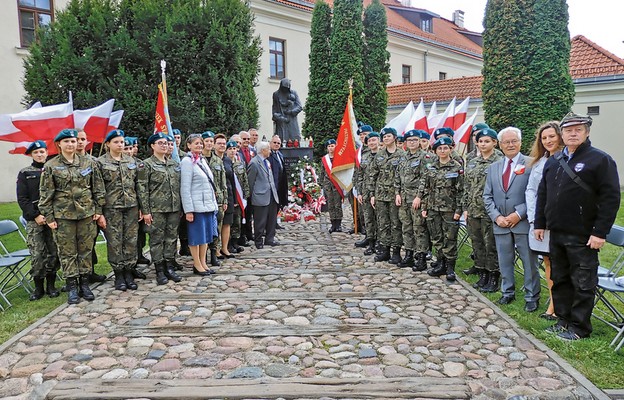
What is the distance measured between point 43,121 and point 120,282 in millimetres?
2648

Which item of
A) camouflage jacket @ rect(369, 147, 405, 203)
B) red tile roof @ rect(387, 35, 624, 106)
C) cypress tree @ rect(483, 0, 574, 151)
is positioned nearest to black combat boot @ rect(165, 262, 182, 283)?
camouflage jacket @ rect(369, 147, 405, 203)

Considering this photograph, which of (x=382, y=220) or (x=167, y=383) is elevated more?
(x=382, y=220)

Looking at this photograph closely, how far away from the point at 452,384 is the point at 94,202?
4.53 metres

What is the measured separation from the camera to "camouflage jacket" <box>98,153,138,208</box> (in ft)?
19.8

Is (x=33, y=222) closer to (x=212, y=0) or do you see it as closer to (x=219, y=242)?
(x=219, y=242)

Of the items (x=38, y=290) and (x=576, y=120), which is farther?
(x=38, y=290)

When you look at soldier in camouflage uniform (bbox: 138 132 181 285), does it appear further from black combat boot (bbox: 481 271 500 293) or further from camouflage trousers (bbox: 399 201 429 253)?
black combat boot (bbox: 481 271 500 293)

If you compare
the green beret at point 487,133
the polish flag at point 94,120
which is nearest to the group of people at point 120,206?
the polish flag at point 94,120

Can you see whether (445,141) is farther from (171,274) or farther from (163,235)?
(171,274)

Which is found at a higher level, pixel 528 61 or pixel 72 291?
pixel 528 61

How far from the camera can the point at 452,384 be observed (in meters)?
3.62

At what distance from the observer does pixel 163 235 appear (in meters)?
6.57

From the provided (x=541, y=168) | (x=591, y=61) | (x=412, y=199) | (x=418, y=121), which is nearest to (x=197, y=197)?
(x=412, y=199)

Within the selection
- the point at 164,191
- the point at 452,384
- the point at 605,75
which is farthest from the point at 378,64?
the point at 452,384
